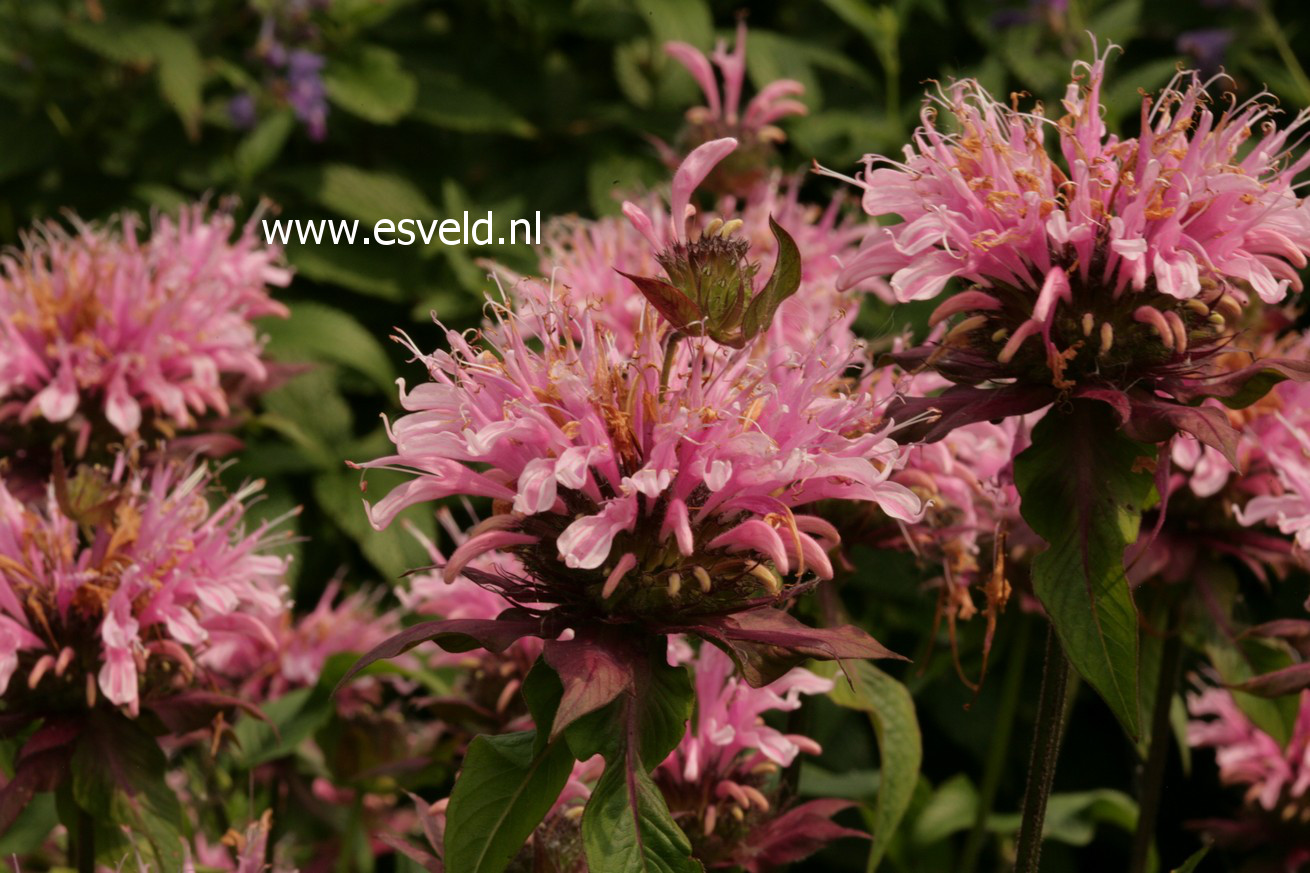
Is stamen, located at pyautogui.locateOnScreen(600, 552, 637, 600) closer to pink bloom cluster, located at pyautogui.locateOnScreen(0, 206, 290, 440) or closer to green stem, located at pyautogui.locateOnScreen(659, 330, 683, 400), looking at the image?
green stem, located at pyautogui.locateOnScreen(659, 330, 683, 400)

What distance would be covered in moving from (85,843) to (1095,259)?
982 mm

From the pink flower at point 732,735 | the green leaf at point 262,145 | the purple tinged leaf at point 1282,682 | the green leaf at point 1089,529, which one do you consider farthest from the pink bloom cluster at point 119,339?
the purple tinged leaf at point 1282,682

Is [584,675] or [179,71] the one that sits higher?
[179,71]

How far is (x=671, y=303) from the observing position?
92 cm

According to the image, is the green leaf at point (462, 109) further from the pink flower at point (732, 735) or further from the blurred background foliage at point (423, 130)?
the pink flower at point (732, 735)

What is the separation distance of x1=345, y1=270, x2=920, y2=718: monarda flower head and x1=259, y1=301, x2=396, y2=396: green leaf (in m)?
1.22

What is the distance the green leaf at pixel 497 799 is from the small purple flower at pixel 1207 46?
2126 mm

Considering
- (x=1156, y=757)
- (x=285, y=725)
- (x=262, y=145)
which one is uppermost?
(x=262, y=145)

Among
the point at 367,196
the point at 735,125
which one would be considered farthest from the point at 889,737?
the point at 367,196

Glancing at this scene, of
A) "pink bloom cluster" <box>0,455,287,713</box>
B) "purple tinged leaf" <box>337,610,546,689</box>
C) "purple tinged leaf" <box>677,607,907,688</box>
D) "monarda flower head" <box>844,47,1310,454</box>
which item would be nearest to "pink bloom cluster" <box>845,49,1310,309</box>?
"monarda flower head" <box>844,47,1310,454</box>

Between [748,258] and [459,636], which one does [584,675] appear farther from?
[748,258]

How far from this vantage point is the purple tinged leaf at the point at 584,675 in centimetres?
85

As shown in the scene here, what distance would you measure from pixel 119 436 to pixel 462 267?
816 millimetres

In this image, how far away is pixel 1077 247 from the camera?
→ 1021 mm
